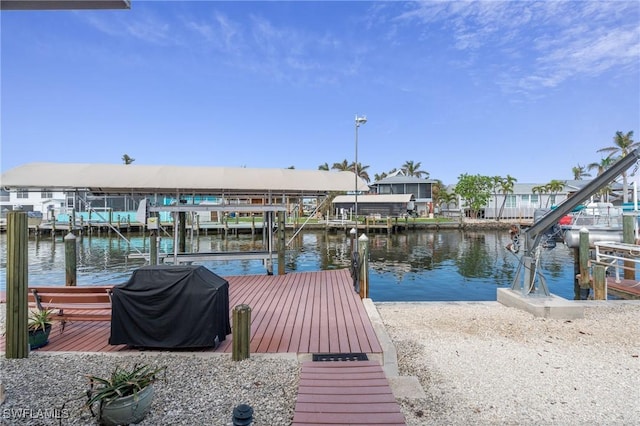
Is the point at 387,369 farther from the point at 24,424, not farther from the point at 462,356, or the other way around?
the point at 24,424

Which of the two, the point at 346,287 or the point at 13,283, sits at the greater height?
the point at 13,283

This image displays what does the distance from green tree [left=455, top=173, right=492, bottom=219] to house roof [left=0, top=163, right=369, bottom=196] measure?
48.8 metres

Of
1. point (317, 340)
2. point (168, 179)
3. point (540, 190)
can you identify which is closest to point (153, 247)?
point (168, 179)

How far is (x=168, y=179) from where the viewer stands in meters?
10.9

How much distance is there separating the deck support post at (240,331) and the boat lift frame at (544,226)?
272 inches

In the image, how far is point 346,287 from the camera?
399 inches

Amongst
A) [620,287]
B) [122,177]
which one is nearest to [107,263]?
[122,177]

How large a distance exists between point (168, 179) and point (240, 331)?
7138mm

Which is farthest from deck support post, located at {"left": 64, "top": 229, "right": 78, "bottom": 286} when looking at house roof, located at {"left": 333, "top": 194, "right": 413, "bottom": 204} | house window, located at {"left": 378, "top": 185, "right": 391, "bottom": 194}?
house window, located at {"left": 378, "top": 185, "right": 391, "bottom": 194}

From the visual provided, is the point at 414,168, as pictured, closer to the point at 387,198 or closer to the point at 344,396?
the point at 387,198

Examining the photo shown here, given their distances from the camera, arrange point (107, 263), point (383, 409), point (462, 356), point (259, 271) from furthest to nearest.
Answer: point (107, 263) → point (259, 271) → point (462, 356) → point (383, 409)

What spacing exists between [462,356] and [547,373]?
1210mm

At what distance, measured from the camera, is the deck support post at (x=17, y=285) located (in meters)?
4.96

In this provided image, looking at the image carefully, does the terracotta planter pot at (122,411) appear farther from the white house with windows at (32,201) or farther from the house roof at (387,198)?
the white house with windows at (32,201)
